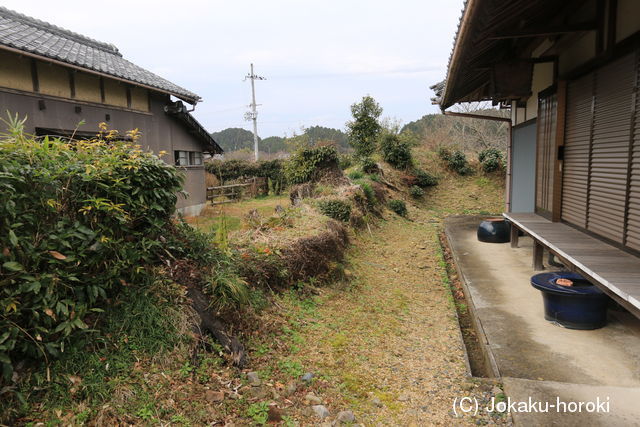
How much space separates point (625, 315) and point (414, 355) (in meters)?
2.47

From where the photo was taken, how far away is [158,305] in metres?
3.35

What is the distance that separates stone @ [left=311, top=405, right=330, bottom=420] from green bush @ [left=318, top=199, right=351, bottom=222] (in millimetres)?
5694

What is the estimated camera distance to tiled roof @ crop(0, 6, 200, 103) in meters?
7.09

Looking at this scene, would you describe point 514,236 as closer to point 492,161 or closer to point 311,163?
point 311,163

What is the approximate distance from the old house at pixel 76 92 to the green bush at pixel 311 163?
359 centimetres

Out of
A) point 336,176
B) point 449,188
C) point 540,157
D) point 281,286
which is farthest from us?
point 449,188

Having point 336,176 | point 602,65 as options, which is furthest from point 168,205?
point 336,176

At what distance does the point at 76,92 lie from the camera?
852cm

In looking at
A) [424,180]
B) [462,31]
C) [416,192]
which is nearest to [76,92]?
[462,31]

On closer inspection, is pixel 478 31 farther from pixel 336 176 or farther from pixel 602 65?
pixel 336 176

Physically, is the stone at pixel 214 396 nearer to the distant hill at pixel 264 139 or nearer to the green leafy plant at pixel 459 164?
A: the green leafy plant at pixel 459 164

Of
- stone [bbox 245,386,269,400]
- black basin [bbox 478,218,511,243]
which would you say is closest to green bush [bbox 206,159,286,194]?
black basin [bbox 478,218,511,243]

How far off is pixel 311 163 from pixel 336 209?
362 centimetres

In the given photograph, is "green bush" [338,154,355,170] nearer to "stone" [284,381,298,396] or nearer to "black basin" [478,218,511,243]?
"black basin" [478,218,511,243]
